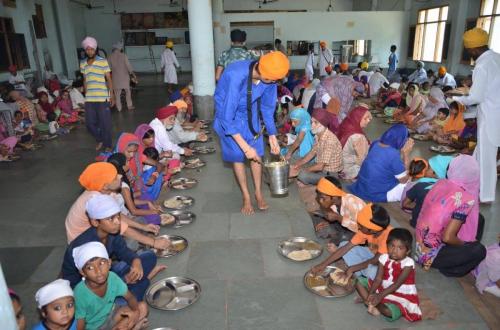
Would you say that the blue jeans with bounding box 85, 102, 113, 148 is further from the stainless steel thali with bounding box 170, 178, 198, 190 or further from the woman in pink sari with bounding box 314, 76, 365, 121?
the woman in pink sari with bounding box 314, 76, 365, 121

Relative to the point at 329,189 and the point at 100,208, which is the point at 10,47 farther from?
the point at 329,189

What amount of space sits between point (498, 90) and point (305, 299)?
113 inches

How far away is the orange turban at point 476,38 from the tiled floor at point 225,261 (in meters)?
1.67

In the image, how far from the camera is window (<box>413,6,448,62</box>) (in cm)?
1370

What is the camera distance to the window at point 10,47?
384 inches

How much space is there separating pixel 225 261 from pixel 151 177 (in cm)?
146

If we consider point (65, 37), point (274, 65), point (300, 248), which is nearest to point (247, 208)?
point (300, 248)

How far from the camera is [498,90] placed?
3.68 meters

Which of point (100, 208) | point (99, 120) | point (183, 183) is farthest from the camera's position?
point (99, 120)

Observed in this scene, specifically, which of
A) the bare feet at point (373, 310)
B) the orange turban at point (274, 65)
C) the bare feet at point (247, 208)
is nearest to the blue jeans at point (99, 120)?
the bare feet at point (247, 208)

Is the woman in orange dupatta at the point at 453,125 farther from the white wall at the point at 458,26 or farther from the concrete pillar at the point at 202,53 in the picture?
the white wall at the point at 458,26

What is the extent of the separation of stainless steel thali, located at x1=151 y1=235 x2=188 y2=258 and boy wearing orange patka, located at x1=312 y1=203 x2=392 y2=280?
44.5 inches

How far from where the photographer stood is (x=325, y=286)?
8.63ft

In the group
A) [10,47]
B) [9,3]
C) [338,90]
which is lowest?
[338,90]
